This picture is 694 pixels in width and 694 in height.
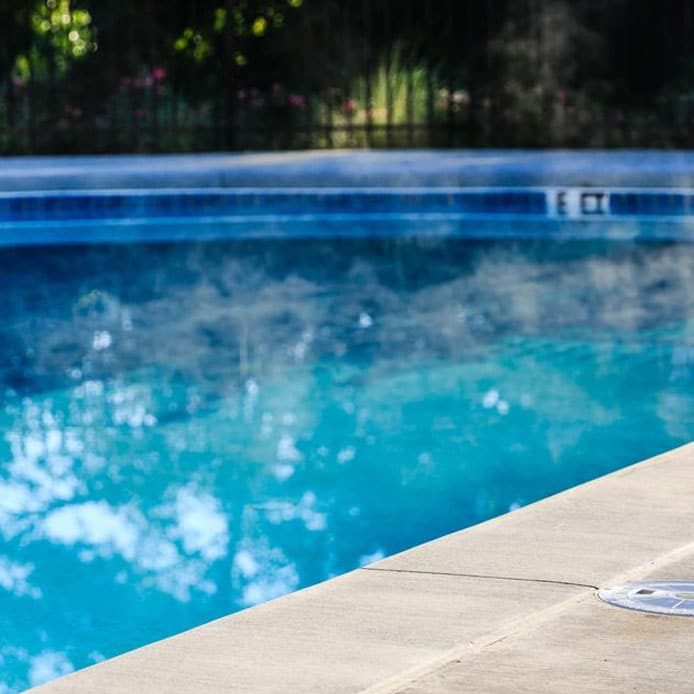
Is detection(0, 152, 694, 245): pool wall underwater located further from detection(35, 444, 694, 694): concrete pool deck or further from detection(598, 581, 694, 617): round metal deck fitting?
detection(598, 581, 694, 617): round metal deck fitting

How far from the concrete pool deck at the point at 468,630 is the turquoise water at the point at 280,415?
0.85 meters

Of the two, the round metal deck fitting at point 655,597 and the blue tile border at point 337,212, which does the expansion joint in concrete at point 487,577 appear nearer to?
the round metal deck fitting at point 655,597

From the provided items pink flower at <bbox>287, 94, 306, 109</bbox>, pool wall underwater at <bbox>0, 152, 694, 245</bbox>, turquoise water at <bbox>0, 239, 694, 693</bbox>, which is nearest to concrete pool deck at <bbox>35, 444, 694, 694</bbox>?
turquoise water at <bbox>0, 239, 694, 693</bbox>

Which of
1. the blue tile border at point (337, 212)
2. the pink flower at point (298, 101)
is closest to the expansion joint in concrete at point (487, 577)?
the blue tile border at point (337, 212)

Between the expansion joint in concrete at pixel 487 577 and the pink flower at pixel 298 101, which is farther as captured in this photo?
the pink flower at pixel 298 101

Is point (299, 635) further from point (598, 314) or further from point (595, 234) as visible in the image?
point (595, 234)

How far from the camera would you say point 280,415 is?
20.5ft

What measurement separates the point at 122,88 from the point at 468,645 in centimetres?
1342

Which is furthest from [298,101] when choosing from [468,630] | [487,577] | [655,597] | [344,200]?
[468,630]

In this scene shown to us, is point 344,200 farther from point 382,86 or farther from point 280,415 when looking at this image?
point 280,415

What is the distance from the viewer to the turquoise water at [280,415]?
438cm

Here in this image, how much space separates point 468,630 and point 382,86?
13177 mm

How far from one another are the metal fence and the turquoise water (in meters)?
5.01

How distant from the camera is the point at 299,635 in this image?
2.83 meters
